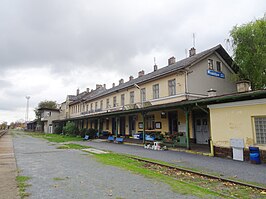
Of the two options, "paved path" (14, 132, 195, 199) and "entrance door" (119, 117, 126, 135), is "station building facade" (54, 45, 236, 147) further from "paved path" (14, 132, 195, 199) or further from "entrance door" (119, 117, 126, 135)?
"paved path" (14, 132, 195, 199)

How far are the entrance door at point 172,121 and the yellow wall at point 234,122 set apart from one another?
6.20 m

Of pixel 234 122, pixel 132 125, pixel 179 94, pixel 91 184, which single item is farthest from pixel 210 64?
pixel 91 184

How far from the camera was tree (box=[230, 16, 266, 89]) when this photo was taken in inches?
693

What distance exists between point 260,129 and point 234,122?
1.16m

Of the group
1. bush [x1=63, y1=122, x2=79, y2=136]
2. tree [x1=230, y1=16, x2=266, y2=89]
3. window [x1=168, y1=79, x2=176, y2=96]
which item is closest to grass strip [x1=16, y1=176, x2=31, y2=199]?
window [x1=168, y1=79, x2=176, y2=96]

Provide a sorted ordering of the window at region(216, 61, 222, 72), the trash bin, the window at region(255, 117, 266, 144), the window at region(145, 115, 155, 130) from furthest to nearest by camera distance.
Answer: the window at region(145, 115, 155, 130) < the window at region(216, 61, 222, 72) < the window at region(255, 117, 266, 144) < the trash bin

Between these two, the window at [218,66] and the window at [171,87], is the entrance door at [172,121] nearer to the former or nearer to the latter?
the window at [171,87]

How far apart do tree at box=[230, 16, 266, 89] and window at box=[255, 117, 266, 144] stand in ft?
33.4

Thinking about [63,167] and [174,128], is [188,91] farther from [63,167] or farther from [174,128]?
[63,167]

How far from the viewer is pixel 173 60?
2330cm

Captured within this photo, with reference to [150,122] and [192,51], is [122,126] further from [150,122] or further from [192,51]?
[192,51]

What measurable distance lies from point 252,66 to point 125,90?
42.3 feet

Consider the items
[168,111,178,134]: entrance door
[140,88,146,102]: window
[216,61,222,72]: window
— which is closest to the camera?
[168,111,178,134]: entrance door

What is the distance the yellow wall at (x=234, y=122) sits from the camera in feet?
31.3
